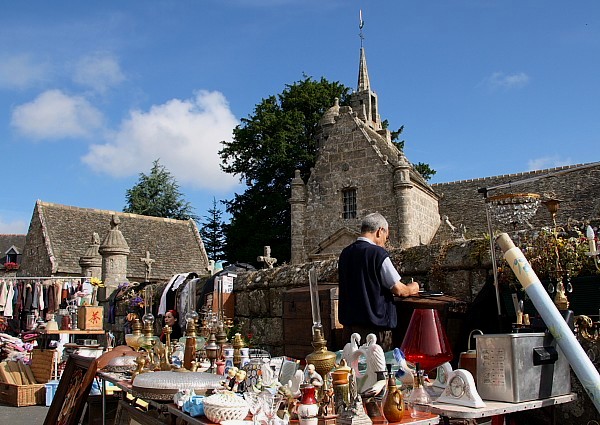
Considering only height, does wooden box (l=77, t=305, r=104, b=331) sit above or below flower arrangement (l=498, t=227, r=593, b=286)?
below

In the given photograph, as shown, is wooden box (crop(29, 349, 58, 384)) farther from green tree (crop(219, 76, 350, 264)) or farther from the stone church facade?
green tree (crop(219, 76, 350, 264))

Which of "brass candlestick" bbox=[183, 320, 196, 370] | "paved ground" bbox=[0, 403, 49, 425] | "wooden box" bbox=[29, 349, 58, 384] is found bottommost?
"paved ground" bbox=[0, 403, 49, 425]

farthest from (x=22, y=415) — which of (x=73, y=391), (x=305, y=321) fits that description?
(x=305, y=321)

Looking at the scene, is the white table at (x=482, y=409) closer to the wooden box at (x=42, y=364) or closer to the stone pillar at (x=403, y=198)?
the wooden box at (x=42, y=364)

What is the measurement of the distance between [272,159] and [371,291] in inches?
1068

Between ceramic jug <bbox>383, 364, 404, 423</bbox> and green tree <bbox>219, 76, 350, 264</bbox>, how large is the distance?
85.5ft

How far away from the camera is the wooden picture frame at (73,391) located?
14.6 feet

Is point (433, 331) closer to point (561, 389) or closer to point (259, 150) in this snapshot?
point (561, 389)

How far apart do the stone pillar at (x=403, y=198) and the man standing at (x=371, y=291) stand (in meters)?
15.1

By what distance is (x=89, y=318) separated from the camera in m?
10.9

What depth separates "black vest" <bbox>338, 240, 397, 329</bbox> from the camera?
416cm

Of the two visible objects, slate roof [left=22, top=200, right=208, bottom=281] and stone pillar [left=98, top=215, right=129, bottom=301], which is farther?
slate roof [left=22, top=200, right=208, bottom=281]

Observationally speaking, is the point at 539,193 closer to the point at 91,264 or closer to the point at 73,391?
the point at 91,264

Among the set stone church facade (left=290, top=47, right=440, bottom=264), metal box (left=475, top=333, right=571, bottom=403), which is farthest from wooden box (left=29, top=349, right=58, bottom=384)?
stone church facade (left=290, top=47, right=440, bottom=264)
